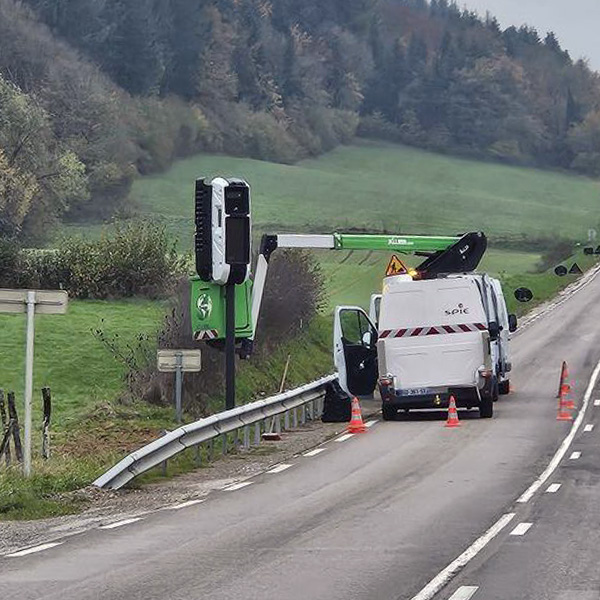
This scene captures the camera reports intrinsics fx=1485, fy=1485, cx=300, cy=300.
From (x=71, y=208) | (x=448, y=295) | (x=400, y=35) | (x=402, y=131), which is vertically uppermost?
(x=400, y=35)

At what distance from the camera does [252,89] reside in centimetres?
12625

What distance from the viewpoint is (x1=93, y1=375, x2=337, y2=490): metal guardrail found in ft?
63.9

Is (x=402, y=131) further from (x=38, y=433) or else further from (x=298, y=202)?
(x=38, y=433)

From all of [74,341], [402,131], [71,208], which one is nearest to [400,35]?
[402,131]

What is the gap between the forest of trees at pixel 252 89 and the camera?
8400 cm

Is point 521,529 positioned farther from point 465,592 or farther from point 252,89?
point 252,89

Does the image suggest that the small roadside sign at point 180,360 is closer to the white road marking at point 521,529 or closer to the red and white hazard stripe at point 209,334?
the red and white hazard stripe at point 209,334

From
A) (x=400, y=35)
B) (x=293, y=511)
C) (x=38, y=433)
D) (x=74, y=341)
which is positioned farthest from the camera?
(x=400, y=35)

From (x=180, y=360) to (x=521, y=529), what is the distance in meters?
9.79

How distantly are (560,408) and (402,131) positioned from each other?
110381 mm

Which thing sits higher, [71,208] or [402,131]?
[402,131]

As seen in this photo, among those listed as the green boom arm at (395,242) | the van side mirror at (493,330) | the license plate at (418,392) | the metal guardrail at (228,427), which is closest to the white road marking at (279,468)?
the metal guardrail at (228,427)

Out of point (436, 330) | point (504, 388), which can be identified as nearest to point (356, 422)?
point (436, 330)

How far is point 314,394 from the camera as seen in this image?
2959 centimetres
